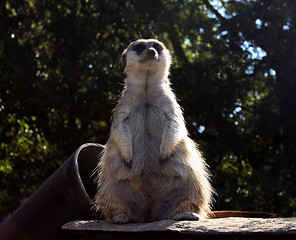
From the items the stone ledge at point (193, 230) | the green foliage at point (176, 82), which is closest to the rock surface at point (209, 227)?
the stone ledge at point (193, 230)

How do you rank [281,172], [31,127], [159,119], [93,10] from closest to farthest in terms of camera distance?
1. [159,119]
2. [281,172]
3. [93,10]
4. [31,127]

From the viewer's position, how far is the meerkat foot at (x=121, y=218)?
285cm

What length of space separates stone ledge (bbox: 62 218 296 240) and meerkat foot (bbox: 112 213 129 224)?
0.09m

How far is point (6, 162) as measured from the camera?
7.32 metres

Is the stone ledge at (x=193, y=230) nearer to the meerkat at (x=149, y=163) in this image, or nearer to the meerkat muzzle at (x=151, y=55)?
the meerkat at (x=149, y=163)

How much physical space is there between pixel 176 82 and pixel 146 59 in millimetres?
2840

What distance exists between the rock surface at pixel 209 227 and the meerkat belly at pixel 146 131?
585 millimetres

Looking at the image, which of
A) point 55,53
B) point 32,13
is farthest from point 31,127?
point 32,13

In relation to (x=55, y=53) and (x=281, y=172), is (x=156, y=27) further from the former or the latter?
(x=281, y=172)

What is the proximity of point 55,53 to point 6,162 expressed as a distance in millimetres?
2061

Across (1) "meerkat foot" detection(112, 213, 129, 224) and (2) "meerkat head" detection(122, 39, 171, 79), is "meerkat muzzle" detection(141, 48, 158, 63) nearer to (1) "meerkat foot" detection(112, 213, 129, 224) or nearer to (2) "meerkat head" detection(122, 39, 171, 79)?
(2) "meerkat head" detection(122, 39, 171, 79)

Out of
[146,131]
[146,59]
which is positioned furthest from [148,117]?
[146,59]

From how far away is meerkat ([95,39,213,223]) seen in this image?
2.99 m

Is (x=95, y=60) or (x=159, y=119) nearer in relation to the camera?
(x=159, y=119)
